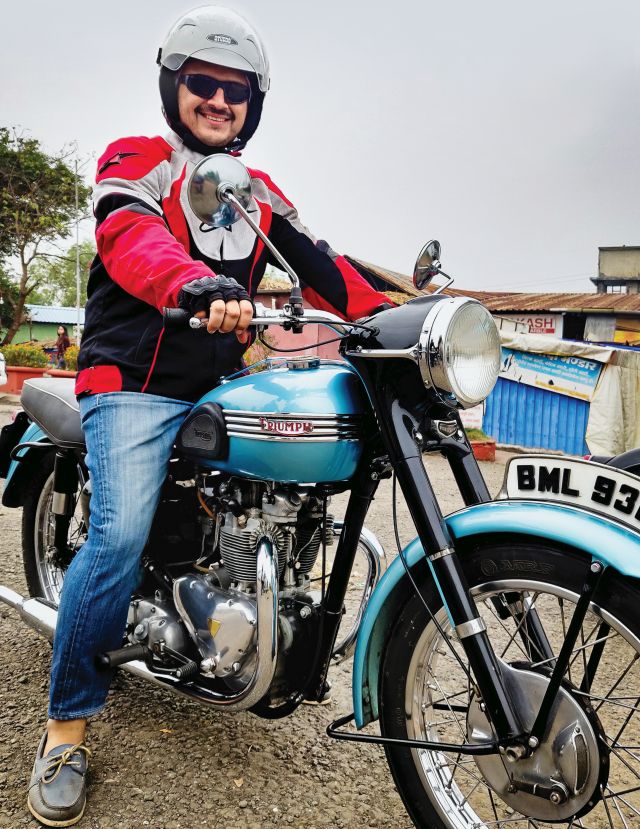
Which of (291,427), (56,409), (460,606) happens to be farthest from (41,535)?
A: (460,606)

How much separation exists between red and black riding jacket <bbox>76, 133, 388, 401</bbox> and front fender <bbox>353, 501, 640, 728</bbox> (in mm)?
851

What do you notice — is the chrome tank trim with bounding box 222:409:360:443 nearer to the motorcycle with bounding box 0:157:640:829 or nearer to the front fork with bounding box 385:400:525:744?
the motorcycle with bounding box 0:157:640:829

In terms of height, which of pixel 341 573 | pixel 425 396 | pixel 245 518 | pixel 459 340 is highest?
pixel 459 340

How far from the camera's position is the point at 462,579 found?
1521 mm

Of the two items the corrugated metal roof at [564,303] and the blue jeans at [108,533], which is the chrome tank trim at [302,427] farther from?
the corrugated metal roof at [564,303]

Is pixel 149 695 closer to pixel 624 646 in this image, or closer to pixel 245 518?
pixel 245 518

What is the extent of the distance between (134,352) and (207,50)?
86 centimetres

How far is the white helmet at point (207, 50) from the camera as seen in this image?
195 cm

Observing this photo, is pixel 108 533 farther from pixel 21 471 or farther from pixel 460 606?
pixel 21 471

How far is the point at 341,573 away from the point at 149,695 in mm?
1122

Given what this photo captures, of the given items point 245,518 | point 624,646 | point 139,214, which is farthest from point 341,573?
point 624,646

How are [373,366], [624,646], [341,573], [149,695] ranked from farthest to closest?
[624,646]
[149,695]
[341,573]
[373,366]

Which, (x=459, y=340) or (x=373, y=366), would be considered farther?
(x=373, y=366)

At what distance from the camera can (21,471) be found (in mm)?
2869
